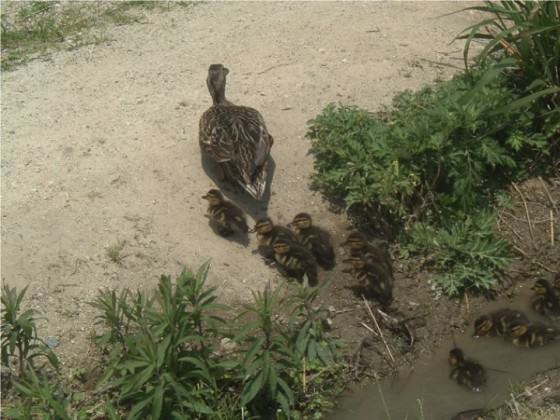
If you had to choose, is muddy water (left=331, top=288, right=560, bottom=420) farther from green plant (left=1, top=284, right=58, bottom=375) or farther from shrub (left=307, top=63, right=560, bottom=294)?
green plant (left=1, top=284, right=58, bottom=375)

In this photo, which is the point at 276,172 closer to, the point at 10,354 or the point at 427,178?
the point at 427,178

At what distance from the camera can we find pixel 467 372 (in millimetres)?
5699

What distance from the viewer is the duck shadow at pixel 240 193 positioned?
6.72 meters

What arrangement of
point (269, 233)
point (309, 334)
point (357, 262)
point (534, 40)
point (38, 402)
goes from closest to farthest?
point (38, 402) < point (309, 334) < point (357, 262) < point (269, 233) < point (534, 40)

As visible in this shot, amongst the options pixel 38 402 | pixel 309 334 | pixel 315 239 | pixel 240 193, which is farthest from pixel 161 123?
pixel 38 402

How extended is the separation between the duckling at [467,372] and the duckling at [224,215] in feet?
5.95

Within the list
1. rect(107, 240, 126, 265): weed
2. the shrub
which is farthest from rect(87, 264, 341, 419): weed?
the shrub

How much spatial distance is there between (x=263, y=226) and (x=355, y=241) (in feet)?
2.31

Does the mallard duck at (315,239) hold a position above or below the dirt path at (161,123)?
below

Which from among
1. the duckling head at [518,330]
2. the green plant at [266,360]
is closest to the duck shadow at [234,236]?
the green plant at [266,360]

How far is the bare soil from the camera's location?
6047 millimetres

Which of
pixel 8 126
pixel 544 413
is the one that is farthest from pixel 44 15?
pixel 544 413

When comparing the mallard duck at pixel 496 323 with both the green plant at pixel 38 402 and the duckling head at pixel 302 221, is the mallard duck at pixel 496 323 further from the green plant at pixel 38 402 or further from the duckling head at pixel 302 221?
the green plant at pixel 38 402

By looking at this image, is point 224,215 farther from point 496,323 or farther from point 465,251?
point 496,323
